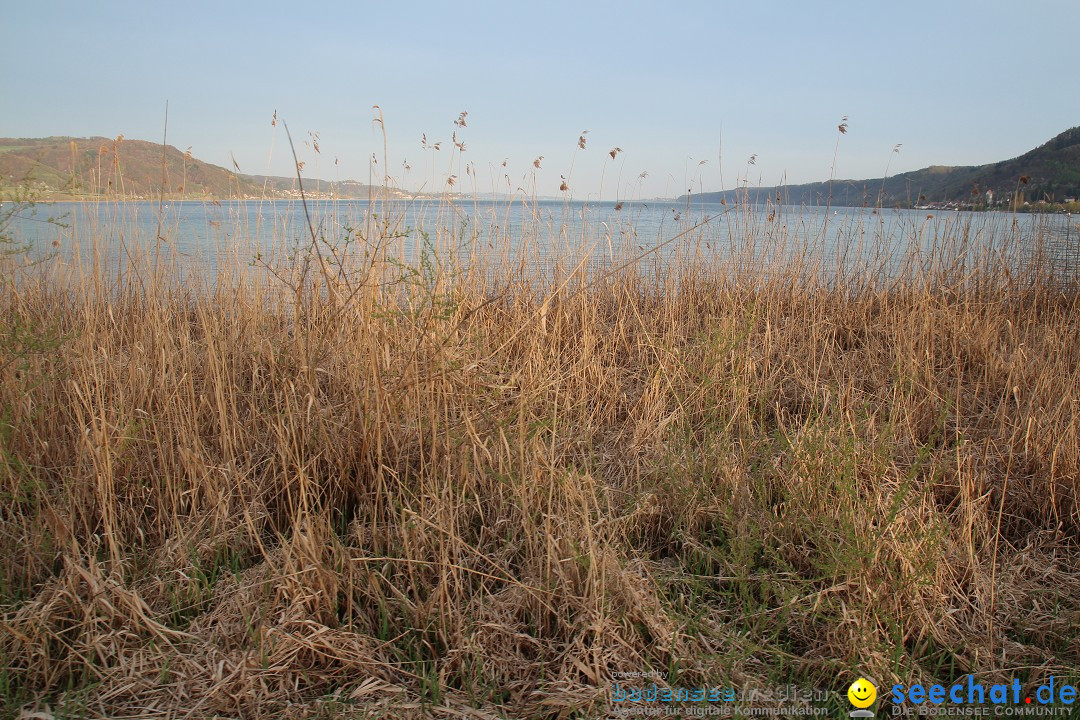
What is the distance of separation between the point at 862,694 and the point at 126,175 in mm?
4149

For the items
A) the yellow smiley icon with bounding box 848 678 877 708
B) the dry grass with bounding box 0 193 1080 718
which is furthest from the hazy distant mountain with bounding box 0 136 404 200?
the yellow smiley icon with bounding box 848 678 877 708

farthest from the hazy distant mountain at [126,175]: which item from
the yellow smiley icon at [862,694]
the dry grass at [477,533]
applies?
the yellow smiley icon at [862,694]

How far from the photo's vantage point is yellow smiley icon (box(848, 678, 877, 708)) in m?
1.31

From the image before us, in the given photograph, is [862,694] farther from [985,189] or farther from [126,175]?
[985,189]

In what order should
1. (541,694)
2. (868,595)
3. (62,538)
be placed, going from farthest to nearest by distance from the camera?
(62,538) → (868,595) → (541,694)

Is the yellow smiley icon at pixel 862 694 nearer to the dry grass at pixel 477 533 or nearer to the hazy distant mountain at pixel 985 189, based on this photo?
the dry grass at pixel 477 533

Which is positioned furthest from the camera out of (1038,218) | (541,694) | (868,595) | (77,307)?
(1038,218)

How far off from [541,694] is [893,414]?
1886 millimetres

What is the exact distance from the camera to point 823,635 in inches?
61.1

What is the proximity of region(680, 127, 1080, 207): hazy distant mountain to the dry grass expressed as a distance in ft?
8.69

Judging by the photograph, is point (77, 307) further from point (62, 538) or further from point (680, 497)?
point (680, 497)

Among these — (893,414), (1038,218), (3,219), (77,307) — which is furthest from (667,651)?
(1038,218)

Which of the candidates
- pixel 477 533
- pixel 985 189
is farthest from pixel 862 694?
pixel 985 189

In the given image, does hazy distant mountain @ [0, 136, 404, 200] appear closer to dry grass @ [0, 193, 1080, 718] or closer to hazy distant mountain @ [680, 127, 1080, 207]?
dry grass @ [0, 193, 1080, 718]
